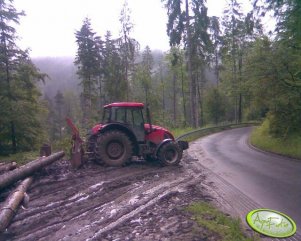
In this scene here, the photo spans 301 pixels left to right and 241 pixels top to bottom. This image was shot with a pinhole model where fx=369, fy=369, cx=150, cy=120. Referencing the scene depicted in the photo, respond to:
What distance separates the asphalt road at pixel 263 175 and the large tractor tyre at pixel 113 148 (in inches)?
129

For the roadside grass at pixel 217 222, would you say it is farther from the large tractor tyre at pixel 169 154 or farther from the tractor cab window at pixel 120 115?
the tractor cab window at pixel 120 115

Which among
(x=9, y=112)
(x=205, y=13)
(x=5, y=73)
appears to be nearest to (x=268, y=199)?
(x=9, y=112)

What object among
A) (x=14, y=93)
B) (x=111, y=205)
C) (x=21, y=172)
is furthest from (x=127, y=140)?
(x=14, y=93)

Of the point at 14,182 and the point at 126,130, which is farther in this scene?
the point at 126,130

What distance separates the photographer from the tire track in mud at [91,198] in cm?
671

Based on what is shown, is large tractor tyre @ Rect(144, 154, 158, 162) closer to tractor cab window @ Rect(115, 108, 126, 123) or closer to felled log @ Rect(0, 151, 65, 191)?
tractor cab window @ Rect(115, 108, 126, 123)

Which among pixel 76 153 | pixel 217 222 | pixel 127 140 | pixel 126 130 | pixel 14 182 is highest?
pixel 126 130

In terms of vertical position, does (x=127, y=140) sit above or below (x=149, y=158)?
above

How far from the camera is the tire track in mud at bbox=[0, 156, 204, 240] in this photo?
6711 millimetres

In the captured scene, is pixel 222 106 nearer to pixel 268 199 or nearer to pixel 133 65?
pixel 133 65

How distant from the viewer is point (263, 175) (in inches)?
477

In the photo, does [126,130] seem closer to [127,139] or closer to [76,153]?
[127,139]

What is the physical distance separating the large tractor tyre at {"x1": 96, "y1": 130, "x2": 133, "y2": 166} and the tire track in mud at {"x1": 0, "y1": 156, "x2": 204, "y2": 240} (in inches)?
15.0

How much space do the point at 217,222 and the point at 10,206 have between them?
4.21 meters
